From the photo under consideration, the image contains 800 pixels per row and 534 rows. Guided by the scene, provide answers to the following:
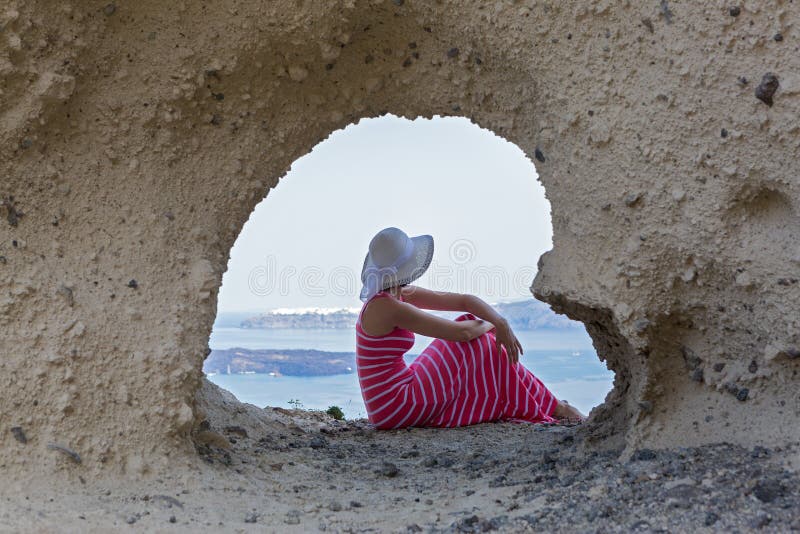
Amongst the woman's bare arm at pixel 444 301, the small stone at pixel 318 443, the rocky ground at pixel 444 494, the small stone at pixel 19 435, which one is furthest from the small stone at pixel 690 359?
the small stone at pixel 19 435

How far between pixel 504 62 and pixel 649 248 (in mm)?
679

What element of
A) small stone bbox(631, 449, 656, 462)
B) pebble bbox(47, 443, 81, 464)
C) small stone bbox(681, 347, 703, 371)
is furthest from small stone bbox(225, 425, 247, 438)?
small stone bbox(681, 347, 703, 371)

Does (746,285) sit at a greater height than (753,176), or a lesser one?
lesser

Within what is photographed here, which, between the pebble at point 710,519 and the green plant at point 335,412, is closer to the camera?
the pebble at point 710,519

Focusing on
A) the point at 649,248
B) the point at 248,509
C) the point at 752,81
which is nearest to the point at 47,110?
the point at 248,509

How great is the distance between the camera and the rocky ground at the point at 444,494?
1.80 metres

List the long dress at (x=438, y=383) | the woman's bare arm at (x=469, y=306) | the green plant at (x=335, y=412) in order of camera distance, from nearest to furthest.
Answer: the woman's bare arm at (x=469, y=306) < the long dress at (x=438, y=383) < the green plant at (x=335, y=412)

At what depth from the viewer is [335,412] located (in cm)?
409

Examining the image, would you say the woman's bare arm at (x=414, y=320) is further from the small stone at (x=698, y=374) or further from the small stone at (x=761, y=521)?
the small stone at (x=761, y=521)

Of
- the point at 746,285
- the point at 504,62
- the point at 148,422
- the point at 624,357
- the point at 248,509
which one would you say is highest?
the point at 504,62

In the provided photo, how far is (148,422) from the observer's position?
2215mm

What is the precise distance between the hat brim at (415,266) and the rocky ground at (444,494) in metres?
0.71

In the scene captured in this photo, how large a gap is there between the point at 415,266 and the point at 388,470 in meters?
0.92

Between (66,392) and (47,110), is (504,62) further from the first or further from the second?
(66,392)
